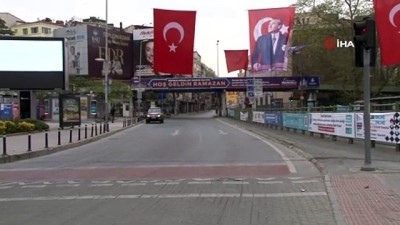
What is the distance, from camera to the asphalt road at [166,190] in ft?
28.3

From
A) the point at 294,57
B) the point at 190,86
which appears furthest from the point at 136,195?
the point at 294,57

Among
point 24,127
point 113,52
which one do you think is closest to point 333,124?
point 24,127

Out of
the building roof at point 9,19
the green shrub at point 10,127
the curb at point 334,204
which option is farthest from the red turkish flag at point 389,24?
the building roof at point 9,19

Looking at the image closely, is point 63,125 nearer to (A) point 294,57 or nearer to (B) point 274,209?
(B) point 274,209

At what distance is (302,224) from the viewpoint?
7898 millimetres

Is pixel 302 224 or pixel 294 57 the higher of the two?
pixel 294 57

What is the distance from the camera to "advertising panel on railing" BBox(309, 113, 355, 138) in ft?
72.8

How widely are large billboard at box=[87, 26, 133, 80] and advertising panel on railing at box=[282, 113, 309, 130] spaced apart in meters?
60.3

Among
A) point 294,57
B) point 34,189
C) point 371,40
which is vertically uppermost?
point 294,57

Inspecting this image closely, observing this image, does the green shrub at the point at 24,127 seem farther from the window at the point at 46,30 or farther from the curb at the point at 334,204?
the window at the point at 46,30

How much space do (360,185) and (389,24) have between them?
10.4 meters

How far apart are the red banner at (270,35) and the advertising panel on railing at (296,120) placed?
11.0 ft

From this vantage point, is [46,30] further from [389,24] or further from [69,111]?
[389,24]

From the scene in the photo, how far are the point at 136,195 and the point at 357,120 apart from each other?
12902 mm
